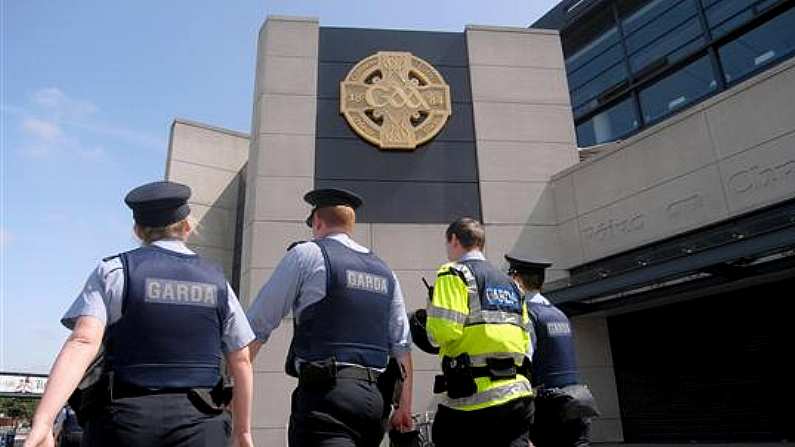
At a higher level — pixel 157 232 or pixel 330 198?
pixel 330 198

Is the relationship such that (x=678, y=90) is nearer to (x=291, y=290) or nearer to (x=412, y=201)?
(x=412, y=201)

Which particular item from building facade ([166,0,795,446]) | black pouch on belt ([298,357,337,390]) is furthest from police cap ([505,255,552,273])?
building facade ([166,0,795,446])

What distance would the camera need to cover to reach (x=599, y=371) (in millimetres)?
11539

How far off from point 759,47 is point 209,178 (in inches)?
841

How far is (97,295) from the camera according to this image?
88.2 inches

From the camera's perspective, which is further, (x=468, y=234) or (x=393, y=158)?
(x=393, y=158)

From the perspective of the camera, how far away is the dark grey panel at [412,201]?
12.3m

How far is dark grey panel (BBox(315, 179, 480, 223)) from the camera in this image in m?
12.3

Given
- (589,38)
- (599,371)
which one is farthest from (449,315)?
(589,38)

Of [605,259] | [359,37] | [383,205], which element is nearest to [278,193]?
[383,205]

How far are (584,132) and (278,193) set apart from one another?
22.9 m

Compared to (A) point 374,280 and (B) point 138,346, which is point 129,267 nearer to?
(B) point 138,346

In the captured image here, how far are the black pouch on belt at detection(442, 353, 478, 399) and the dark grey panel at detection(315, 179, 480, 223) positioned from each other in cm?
903

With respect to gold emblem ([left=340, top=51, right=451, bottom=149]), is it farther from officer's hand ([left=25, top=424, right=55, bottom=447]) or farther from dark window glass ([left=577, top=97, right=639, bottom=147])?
dark window glass ([left=577, top=97, right=639, bottom=147])
